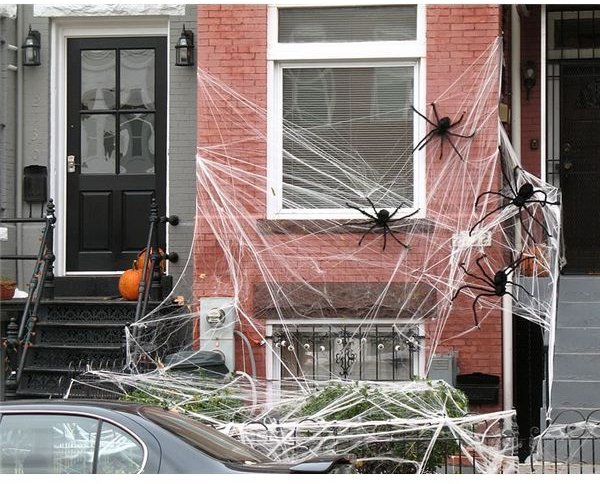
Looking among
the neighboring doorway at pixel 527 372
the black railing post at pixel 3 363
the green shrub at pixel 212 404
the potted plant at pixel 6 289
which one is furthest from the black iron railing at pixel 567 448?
the potted plant at pixel 6 289

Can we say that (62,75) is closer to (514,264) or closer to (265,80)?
(265,80)

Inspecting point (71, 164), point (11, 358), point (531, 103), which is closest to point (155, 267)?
point (11, 358)

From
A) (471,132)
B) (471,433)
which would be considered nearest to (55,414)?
(471,433)

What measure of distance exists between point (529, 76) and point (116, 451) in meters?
7.83

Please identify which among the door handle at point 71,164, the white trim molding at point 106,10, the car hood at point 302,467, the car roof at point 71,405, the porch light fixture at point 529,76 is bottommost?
the car hood at point 302,467

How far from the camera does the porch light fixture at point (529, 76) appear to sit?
12.4 metres

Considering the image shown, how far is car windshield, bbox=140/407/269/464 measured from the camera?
607 cm

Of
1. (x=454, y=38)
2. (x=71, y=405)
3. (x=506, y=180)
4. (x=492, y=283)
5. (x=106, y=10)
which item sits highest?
(x=106, y=10)

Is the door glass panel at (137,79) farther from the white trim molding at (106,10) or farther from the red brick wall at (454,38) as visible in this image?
the red brick wall at (454,38)

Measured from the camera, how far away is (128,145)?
12859 millimetres

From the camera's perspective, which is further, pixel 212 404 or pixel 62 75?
pixel 62 75

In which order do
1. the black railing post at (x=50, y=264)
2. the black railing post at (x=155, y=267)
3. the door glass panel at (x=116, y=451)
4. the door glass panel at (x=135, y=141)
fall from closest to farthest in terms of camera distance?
the door glass panel at (x=116, y=451), the black railing post at (x=155, y=267), the black railing post at (x=50, y=264), the door glass panel at (x=135, y=141)

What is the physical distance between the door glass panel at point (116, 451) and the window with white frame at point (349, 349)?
197 inches

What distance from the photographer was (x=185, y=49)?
12.2m
